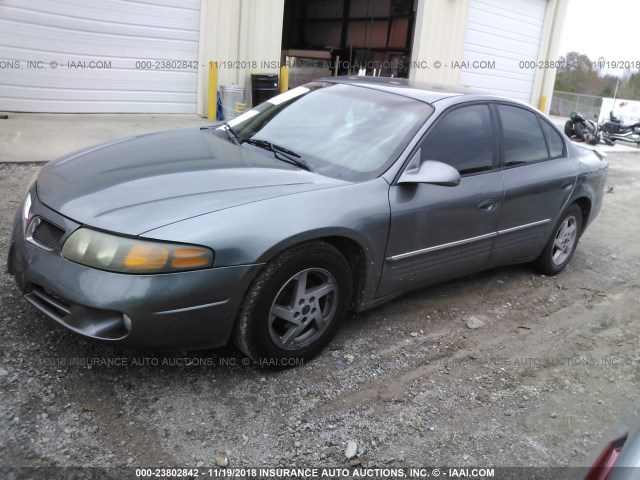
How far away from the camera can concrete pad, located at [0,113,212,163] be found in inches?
279

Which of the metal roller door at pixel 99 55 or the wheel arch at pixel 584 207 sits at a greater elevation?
the metal roller door at pixel 99 55

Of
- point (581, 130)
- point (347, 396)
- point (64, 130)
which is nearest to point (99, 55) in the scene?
point (64, 130)

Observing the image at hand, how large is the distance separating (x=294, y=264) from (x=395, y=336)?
1.14m

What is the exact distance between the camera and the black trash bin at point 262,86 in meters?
11.1

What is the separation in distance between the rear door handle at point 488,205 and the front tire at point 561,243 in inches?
43.1

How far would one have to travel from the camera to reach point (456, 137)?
3.87 meters

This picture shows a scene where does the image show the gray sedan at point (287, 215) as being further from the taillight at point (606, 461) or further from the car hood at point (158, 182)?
the taillight at point (606, 461)

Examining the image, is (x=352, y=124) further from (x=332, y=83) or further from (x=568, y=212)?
(x=568, y=212)

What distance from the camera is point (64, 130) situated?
8.49 metres

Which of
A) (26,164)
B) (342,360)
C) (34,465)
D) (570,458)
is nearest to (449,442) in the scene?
(570,458)

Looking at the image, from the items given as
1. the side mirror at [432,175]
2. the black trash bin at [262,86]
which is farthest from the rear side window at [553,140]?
the black trash bin at [262,86]

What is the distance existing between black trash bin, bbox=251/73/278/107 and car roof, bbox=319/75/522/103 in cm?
699

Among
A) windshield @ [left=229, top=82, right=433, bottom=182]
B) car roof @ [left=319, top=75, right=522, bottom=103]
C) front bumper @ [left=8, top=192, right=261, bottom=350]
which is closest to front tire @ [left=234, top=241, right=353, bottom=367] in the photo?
front bumper @ [left=8, top=192, right=261, bottom=350]

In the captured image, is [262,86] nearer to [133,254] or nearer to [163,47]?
[163,47]
